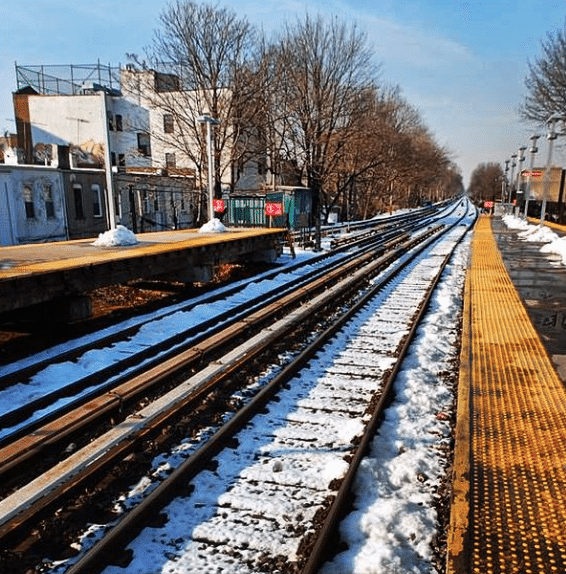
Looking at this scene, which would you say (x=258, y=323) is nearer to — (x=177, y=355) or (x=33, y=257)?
(x=177, y=355)

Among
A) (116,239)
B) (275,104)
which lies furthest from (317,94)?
(116,239)

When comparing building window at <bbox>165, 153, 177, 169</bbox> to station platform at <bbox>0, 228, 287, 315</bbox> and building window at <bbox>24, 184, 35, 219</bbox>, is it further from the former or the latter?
station platform at <bbox>0, 228, 287, 315</bbox>

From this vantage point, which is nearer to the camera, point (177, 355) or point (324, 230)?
point (177, 355)

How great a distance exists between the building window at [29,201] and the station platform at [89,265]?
30.3 feet

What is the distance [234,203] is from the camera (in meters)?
29.7

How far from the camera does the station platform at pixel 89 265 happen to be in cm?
814

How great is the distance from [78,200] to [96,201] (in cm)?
Result: 121

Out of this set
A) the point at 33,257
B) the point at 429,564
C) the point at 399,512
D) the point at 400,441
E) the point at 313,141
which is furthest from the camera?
the point at 313,141

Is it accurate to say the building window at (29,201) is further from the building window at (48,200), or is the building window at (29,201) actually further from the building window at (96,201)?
the building window at (96,201)

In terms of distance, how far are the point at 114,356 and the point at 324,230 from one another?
80.1 feet

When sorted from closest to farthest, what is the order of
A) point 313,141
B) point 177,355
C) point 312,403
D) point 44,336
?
point 312,403, point 177,355, point 44,336, point 313,141

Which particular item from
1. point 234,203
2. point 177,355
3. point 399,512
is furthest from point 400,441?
point 234,203

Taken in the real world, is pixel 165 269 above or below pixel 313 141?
below

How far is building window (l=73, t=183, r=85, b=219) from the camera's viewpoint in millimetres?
23688
